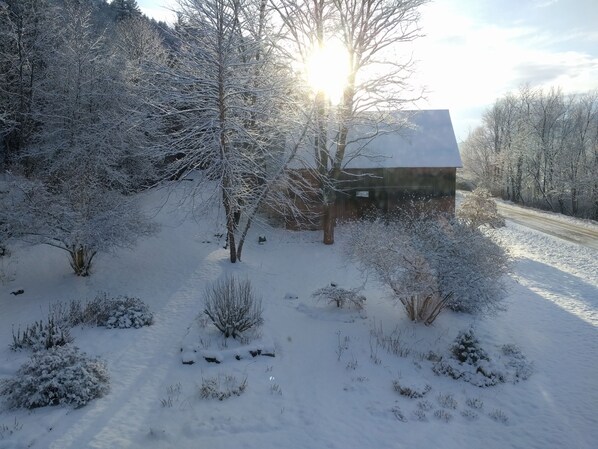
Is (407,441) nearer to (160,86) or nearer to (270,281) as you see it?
(270,281)

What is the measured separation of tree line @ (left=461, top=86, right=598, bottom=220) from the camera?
39.1m

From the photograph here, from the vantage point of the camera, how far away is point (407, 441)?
6.79 m

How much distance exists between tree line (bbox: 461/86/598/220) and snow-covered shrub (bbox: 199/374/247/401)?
128 feet

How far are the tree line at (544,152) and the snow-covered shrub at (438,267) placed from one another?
32654 mm

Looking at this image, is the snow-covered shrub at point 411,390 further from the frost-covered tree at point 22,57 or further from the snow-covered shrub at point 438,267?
the frost-covered tree at point 22,57

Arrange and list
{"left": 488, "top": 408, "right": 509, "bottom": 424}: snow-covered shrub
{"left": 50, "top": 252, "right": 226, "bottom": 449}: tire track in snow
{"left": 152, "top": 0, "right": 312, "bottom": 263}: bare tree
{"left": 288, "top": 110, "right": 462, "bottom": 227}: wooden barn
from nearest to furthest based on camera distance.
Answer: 1. {"left": 50, "top": 252, "right": 226, "bottom": 449}: tire track in snow
2. {"left": 488, "top": 408, "right": 509, "bottom": 424}: snow-covered shrub
3. {"left": 152, "top": 0, "right": 312, "bottom": 263}: bare tree
4. {"left": 288, "top": 110, "right": 462, "bottom": 227}: wooden barn

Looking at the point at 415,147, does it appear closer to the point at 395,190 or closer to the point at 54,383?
the point at 395,190

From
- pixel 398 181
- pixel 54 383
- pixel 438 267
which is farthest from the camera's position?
pixel 398 181

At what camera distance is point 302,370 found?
888 cm

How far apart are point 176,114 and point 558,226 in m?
27.0

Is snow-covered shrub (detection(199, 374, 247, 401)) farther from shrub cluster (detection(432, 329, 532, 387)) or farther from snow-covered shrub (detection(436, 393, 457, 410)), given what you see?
shrub cluster (detection(432, 329, 532, 387))

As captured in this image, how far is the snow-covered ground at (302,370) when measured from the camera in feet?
21.7

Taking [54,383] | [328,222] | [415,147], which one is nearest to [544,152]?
[415,147]

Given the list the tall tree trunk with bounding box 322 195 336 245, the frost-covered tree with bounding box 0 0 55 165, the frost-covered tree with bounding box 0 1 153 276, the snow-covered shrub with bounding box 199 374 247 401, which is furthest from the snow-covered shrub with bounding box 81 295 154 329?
the frost-covered tree with bounding box 0 0 55 165
